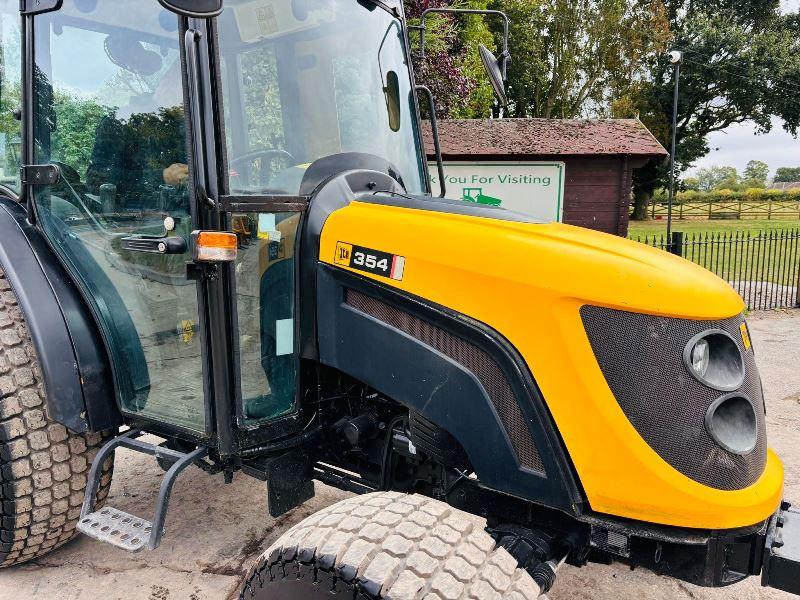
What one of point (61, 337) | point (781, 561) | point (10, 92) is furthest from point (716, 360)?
point (10, 92)

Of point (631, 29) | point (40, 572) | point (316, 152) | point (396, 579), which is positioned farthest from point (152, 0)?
point (631, 29)

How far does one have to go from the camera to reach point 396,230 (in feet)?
6.79

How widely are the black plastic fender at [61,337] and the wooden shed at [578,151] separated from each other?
26.3 feet

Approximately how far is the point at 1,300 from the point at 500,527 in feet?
6.92

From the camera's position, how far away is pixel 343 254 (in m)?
2.19

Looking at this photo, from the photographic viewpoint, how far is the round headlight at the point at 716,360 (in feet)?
5.58

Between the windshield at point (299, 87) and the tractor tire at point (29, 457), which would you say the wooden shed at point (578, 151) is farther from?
the tractor tire at point (29, 457)

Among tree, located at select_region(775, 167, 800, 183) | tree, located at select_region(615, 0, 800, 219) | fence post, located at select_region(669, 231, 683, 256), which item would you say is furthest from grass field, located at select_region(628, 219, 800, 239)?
tree, located at select_region(775, 167, 800, 183)

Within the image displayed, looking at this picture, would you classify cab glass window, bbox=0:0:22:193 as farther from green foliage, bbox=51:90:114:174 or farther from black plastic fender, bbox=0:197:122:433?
black plastic fender, bbox=0:197:122:433

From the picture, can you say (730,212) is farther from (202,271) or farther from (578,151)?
(202,271)

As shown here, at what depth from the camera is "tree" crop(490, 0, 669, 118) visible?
22828 millimetres

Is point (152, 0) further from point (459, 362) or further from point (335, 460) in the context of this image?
point (335, 460)

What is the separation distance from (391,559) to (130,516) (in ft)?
4.50

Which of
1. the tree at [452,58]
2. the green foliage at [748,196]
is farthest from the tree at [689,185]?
the tree at [452,58]
